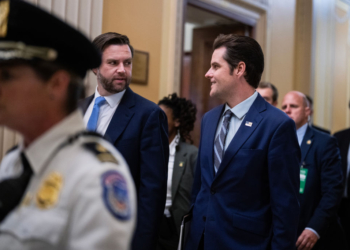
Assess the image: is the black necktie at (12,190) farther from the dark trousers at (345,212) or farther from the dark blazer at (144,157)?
the dark trousers at (345,212)

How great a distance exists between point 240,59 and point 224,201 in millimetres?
773

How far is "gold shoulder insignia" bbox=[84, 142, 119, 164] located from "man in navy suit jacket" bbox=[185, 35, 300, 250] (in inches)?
43.3

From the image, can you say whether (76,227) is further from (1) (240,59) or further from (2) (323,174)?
(2) (323,174)

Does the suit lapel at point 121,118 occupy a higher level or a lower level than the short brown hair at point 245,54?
lower

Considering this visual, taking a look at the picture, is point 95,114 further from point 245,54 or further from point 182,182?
point 182,182

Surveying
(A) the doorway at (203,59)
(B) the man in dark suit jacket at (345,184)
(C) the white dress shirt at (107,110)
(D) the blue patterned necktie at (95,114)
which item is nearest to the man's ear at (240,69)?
(C) the white dress shirt at (107,110)

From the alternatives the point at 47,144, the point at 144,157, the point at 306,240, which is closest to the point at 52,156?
the point at 47,144

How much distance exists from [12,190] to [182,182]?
2.11 m

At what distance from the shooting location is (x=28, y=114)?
0.93 metres

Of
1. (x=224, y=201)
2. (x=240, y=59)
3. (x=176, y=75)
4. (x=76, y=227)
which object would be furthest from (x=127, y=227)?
(x=176, y=75)

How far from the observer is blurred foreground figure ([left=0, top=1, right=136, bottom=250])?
85cm

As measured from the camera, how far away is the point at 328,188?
9.86ft

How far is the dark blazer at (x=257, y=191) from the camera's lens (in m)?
1.91

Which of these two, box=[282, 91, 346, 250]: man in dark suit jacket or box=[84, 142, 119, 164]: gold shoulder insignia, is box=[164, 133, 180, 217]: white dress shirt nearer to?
box=[282, 91, 346, 250]: man in dark suit jacket
